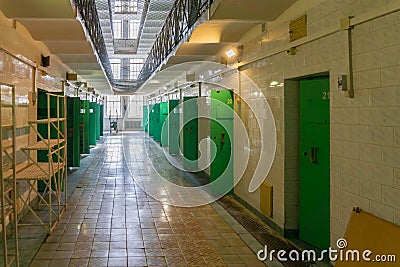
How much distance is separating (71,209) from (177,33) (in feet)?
12.9

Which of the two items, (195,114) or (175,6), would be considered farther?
(195,114)

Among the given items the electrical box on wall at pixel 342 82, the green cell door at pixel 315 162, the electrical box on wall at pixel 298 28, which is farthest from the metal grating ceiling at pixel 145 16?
the electrical box on wall at pixel 342 82

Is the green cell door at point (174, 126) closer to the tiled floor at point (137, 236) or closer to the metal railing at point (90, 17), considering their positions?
the metal railing at point (90, 17)

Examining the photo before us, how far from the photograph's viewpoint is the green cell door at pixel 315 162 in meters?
3.80

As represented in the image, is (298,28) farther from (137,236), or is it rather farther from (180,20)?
(180,20)

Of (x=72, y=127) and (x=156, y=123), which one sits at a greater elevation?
(x=156, y=123)

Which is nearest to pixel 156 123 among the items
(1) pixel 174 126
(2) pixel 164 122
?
(2) pixel 164 122

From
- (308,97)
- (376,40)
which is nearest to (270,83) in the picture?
(308,97)

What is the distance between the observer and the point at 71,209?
5672 mm

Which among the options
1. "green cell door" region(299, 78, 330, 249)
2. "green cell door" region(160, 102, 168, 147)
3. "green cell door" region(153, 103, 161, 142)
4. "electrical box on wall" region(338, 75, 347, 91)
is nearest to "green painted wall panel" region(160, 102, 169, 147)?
"green cell door" region(160, 102, 168, 147)

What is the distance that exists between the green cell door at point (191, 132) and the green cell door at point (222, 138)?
6.61ft

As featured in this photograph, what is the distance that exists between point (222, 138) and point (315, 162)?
9.27 ft

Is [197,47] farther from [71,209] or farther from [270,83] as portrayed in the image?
[71,209]

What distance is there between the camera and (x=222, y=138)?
6.69m
